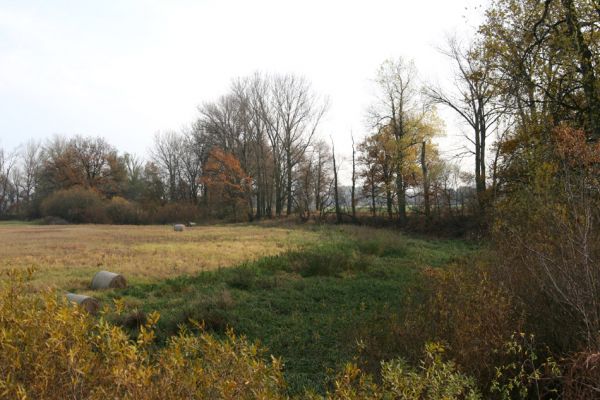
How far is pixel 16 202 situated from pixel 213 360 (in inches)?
3143

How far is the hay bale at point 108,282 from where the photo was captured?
11695 millimetres

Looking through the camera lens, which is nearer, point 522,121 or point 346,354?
point 346,354

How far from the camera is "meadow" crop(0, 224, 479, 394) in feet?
22.0

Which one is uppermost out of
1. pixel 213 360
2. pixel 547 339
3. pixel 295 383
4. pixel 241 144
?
pixel 241 144

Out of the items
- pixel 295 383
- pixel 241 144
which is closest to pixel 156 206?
pixel 241 144

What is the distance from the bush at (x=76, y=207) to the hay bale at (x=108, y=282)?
135ft

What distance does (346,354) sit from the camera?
253 inches

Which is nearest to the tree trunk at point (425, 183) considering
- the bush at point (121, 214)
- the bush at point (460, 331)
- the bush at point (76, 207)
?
the bush at point (460, 331)

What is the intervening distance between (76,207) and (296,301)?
48.0 metres

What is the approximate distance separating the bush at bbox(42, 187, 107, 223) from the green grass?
40670 millimetres

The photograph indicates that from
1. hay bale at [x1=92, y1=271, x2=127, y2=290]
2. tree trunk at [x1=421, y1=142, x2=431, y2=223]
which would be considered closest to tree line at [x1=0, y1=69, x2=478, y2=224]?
tree trunk at [x1=421, y1=142, x2=431, y2=223]

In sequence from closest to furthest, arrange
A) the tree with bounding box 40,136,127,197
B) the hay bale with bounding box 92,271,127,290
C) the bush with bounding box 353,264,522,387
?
the bush with bounding box 353,264,522,387, the hay bale with bounding box 92,271,127,290, the tree with bounding box 40,136,127,197

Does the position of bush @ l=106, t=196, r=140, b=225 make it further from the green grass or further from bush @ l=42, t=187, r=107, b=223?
the green grass

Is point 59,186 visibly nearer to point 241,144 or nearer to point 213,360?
point 241,144
